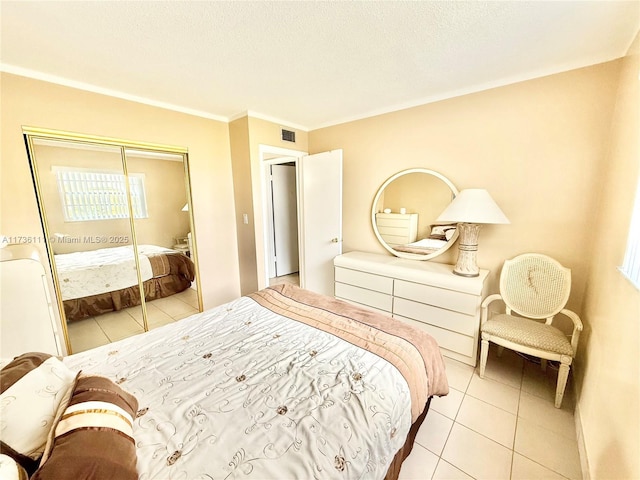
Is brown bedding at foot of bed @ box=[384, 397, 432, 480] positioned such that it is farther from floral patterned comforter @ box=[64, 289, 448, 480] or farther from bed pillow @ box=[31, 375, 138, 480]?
bed pillow @ box=[31, 375, 138, 480]

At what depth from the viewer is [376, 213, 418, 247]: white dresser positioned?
2.74 meters

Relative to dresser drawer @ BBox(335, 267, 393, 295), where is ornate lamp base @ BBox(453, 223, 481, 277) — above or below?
above

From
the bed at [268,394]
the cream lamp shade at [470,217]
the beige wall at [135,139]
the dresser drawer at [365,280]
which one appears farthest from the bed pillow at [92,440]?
the cream lamp shade at [470,217]

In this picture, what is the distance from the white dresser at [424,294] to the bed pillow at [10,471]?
235 cm

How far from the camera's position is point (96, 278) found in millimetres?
2385

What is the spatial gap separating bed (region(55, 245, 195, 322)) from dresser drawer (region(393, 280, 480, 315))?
2.33 metres

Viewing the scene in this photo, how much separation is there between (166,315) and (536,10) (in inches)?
151

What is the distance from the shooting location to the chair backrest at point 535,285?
6.20 feet

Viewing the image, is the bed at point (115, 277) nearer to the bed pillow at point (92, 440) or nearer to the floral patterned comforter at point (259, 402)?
the floral patterned comforter at point (259, 402)

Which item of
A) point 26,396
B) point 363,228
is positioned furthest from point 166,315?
point 363,228

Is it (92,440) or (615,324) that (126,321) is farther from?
(615,324)

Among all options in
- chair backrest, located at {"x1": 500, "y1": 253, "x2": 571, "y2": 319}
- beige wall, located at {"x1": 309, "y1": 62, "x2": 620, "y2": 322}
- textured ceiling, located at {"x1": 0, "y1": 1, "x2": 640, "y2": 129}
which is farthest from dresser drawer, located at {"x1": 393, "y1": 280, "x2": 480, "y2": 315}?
textured ceiling, located at {"x1": 0, "y1": 1, "x2": 640, "y2": 129}

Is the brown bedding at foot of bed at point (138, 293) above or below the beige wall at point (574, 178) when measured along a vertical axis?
below

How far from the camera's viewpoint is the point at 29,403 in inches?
30.6
